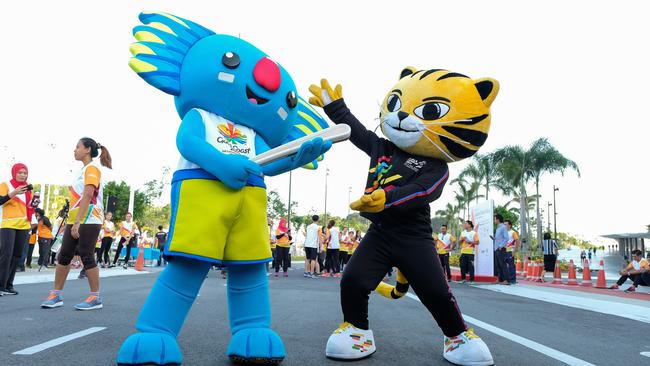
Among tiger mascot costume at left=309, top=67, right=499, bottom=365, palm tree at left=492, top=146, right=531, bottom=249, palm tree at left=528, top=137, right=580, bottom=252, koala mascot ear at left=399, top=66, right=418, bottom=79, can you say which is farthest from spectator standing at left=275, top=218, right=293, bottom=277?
palm tree at left=528, top=137, right=580, bottom=252

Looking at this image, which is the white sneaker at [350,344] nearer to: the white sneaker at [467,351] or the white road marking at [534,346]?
the white sneaker at [467,351]

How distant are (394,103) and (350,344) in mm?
1650

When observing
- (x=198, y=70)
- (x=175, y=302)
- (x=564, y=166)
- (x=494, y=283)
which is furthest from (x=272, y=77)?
(x=564, y=166)

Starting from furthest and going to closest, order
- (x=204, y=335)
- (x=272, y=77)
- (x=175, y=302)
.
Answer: (x=204, y=335), (x=272, y=77), (x=175, y=302)

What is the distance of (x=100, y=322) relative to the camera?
13.3 feet

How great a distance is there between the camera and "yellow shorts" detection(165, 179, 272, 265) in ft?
8.72

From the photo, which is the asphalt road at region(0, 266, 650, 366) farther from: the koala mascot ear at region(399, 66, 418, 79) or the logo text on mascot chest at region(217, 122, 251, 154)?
the koala mascot ear at region(399, 66, 418, 79)

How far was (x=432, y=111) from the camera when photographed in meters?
3.23

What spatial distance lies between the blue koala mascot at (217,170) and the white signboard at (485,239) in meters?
11.1

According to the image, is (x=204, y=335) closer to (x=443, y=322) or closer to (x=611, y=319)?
(x=443, y=322)

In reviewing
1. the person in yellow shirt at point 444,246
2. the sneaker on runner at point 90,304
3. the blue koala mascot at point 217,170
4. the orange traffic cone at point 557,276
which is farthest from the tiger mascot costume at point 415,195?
the orange traffic cone at point 557,276

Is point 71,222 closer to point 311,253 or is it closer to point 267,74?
point 267,74

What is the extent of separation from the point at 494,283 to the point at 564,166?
22.1 meters

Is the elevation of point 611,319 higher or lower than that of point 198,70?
lower
